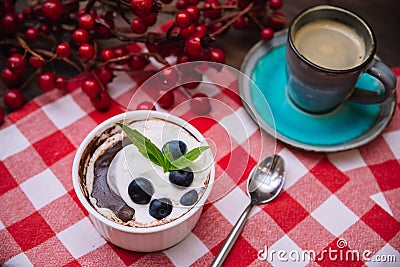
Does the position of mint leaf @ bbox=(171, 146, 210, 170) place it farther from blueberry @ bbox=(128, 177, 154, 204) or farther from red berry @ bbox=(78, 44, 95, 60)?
red berry @ bbox=(78, 44, 95, 60)

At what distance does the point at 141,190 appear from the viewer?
0.81 meters

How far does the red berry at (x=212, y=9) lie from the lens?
1044 mm

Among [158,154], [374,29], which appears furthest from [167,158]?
[374,29]

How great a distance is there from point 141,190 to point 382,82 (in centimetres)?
47

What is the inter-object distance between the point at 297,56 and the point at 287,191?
24 centimetres

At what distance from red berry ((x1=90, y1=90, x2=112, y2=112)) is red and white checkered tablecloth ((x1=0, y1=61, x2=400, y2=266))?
0.02 meters

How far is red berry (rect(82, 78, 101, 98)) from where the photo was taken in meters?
0.98

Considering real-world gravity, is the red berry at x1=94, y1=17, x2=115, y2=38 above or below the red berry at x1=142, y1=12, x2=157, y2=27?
below

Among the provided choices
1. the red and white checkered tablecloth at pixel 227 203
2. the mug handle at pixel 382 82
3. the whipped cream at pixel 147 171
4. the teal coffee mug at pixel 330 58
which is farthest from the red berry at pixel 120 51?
the mug handle at pixel 382 82

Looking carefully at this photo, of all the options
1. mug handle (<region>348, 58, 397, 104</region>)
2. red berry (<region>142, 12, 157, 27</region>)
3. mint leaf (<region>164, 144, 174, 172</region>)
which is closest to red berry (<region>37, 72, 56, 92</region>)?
red berry (<region>142, 12, 157, 27</region>)

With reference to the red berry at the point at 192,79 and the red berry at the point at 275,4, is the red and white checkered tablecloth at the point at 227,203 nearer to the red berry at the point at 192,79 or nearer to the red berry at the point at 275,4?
the red berry at the point at 192,79

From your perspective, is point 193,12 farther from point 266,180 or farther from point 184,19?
point 266,180

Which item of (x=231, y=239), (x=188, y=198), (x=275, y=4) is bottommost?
(x=231, y=239)

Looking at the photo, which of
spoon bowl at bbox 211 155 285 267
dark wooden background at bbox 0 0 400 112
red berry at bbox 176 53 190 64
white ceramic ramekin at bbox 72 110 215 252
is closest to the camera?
white ceramic ramekin at bbox 72 110 215 252
